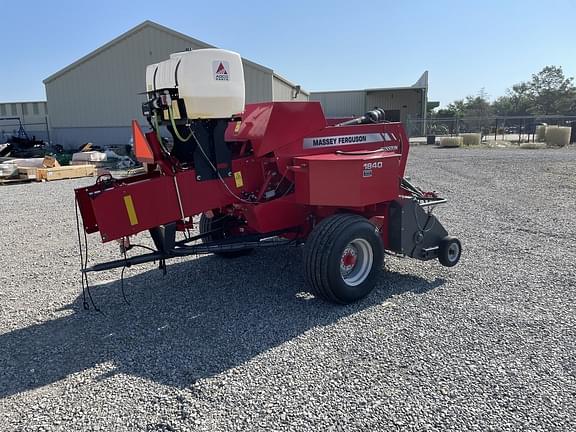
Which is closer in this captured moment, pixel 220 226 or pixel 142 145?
pixel 142 145

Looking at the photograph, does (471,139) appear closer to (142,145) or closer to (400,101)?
(400,101)

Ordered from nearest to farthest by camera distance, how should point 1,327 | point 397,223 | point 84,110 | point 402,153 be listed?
1. point 1,327
2. point 397,223
3. point 402,153
4. point 84,110

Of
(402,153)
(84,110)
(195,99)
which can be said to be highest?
(84,110)

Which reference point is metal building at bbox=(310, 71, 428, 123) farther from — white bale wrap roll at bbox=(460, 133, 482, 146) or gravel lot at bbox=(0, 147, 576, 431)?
gravel lot at bbox=(0, 147, 576, 431)

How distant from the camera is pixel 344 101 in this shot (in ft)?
130

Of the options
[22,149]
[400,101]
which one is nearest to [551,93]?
[400,101]

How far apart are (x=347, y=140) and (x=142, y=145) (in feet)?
6.64

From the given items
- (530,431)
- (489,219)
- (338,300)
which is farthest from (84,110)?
(530,431)

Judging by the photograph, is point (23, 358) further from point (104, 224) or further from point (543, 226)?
point (543, 226)

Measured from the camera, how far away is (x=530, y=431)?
255 cm

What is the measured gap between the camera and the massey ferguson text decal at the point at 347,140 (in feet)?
15.2

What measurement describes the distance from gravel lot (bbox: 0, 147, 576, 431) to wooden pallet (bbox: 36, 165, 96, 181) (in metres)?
9.00

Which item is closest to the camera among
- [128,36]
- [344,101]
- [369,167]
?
[369,167]

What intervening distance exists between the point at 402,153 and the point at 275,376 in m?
3.11
